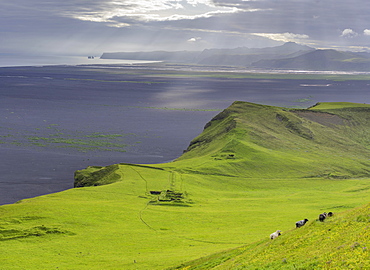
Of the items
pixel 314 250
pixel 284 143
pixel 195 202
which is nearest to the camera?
pixel 314 250

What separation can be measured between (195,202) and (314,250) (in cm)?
5226

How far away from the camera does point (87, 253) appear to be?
181ft

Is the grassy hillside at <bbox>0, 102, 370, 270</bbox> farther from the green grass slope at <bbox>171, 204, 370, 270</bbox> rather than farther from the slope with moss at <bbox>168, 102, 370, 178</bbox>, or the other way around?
the green grass slope at <bbox>171, 204, 370, 270</bbox>

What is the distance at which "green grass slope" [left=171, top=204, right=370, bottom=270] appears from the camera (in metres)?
28.5

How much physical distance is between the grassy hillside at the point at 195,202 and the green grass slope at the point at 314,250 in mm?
9064

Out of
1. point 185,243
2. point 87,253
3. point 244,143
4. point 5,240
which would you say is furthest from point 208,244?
point 244,143

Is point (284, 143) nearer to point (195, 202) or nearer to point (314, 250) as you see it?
point (195, 202)

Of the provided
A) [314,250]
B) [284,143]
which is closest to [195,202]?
[314,250]

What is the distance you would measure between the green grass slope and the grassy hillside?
9.06 metres

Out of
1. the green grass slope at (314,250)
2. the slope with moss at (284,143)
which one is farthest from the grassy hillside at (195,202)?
the green grass slope at (314,250)

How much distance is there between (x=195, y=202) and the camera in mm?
84062

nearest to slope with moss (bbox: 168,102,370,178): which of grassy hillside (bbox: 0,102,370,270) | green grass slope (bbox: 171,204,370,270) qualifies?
grassy hillside (bbox: 0,102,370,270)

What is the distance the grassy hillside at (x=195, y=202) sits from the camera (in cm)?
5575

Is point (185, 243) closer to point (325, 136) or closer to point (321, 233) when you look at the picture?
point (321, 233)
